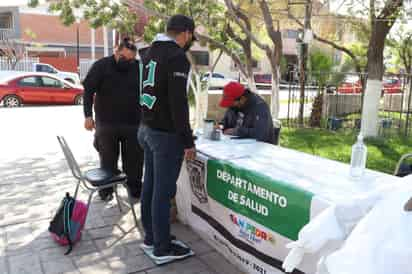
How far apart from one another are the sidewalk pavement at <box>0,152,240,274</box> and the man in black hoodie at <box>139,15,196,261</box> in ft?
0.88

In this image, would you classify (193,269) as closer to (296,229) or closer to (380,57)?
(296,229)

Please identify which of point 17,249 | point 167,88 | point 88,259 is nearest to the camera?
point 167,88

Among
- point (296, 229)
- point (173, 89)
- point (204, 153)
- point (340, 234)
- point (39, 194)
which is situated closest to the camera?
point (340, 234)

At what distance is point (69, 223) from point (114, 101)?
4.32 feet

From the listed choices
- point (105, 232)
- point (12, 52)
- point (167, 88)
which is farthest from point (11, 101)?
point (12, 52)

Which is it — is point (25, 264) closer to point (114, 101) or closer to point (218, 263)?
point (218, 263)

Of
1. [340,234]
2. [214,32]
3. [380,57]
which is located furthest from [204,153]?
[380,57]

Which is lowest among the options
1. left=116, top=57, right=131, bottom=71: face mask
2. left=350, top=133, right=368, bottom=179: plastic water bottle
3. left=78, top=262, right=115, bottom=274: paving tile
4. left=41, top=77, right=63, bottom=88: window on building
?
left=78, top=262, right=115, bottom=274: paving tile

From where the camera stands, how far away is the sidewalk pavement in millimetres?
2990

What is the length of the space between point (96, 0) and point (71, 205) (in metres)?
6.05

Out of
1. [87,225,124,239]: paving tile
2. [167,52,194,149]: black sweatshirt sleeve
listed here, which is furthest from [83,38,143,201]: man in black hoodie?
[167,52,194,149]: black sweatshirt sleeve

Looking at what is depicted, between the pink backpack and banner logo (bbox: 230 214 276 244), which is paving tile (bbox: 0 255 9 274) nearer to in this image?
the pink backpack

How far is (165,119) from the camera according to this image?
2762mm

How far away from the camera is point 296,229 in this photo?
2285 mm
